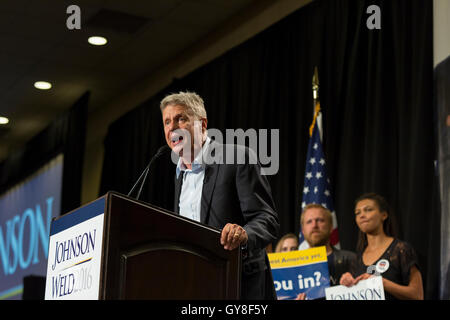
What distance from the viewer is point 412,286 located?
4.12 metres

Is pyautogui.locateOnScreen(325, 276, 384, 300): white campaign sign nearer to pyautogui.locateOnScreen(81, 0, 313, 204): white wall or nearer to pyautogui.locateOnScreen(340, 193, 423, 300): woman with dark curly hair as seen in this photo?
pyautogui.locateOnScreen(340, 193, 423, 300): woman with dark curly hair

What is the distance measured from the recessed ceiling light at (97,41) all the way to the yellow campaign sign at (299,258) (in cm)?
388

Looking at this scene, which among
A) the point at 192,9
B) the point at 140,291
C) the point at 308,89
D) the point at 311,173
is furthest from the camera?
the point at 192,9

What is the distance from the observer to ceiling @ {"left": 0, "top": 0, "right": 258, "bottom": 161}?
695 centimetres

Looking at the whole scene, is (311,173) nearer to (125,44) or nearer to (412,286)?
(412,286)

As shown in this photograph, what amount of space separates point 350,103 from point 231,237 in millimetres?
3577

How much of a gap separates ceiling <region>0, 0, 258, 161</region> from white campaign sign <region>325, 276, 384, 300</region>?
3.59 meters

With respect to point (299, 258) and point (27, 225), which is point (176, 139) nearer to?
point (299, 258)

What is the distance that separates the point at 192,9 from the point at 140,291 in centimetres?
551

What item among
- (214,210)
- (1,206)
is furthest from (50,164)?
(214,210)

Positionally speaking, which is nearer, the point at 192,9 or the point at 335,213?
the point at 335,213

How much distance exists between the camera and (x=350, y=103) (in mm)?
5398

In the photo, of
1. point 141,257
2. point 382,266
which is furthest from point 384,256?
point 141,257

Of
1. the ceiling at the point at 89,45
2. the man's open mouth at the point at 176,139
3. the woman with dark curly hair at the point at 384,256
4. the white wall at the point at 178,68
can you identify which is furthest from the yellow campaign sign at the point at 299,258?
the ceiling at the point at 89,45
